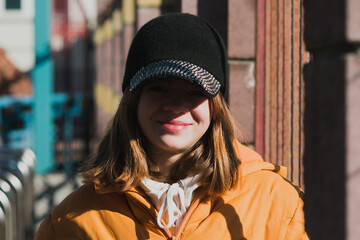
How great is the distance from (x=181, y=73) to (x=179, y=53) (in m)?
0.10

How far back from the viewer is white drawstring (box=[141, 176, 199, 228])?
201 cm

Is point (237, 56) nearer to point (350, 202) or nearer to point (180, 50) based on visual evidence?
point (180, 50)

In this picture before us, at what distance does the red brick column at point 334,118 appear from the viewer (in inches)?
43.6

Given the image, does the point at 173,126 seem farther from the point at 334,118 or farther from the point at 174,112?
the point at 334,118

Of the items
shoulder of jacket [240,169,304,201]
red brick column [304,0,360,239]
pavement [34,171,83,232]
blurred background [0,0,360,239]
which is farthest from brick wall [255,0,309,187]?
pavement [34,171,83,232]

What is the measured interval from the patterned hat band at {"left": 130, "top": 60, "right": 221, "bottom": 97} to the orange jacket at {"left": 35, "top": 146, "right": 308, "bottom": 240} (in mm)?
363

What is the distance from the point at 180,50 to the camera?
2020 mm

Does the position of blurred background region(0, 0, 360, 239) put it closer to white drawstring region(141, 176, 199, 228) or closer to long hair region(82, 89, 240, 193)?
long hair region(82, 89, 240, 193)

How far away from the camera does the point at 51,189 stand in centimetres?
670

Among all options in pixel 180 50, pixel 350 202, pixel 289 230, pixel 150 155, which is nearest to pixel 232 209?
pixel 289 230

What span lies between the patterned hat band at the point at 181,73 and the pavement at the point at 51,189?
12.5 ft

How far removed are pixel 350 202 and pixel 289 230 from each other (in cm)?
87

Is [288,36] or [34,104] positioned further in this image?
[34,104]

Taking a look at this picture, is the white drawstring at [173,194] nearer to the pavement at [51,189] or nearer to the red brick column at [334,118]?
the red brick column at [334,118]
